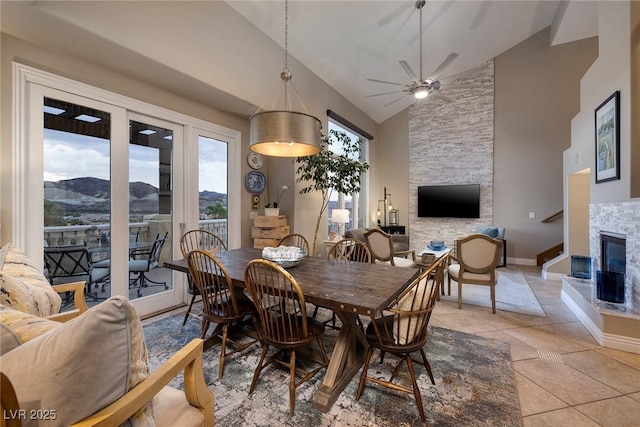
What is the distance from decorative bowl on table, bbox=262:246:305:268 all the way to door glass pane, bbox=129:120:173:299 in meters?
1.62

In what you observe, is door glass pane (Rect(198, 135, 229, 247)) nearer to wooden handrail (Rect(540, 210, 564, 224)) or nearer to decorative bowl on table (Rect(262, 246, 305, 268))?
decorative bowl on table (Rect(262, 246, 305, 268))

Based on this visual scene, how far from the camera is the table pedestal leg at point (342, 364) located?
1.70 m

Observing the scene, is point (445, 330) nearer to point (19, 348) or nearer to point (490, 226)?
point (19, 348)

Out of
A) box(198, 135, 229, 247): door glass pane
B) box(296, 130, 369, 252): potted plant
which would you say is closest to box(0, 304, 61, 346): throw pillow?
box(198, 135, 229, 247): door glass pane

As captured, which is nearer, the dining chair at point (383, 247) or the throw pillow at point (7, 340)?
the throw pillow at point (7, 340)

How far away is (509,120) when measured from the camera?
235 inches

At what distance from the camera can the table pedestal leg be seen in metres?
1.70

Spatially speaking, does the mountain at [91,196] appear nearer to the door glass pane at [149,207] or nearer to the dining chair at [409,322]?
the door glass pane at [149,207]

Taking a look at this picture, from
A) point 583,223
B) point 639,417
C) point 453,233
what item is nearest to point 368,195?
point 453,233

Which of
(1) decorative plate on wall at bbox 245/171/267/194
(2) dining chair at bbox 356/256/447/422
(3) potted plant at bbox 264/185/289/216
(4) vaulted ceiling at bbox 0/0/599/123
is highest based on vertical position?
(4) vaulted ceiling at bbox 0/0/599/123

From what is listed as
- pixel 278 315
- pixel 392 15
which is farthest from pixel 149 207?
pixel 392 15

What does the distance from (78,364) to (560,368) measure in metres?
2.96

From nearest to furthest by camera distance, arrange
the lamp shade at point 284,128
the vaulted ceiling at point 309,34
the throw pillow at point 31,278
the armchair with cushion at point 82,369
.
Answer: the armchair with cushion at point 82,369, the throw pillow at point 31,278, the lamp shade at point 284,128, the vaulted ceiling at point 309,34

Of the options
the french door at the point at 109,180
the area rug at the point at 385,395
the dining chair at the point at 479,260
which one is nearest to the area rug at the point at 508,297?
the dining chair at the point at 479,260
